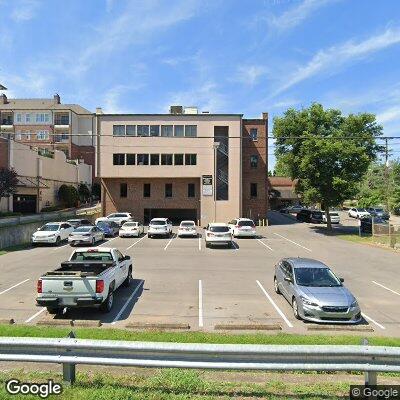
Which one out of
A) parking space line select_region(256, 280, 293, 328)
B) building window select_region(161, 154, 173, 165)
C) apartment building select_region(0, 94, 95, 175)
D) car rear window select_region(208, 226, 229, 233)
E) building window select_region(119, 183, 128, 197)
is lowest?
parking space line select_region(256, 280, 293, 328)

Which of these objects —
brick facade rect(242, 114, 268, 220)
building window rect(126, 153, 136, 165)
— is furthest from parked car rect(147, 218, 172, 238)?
brick facade rect(242, 114, 268, 220)

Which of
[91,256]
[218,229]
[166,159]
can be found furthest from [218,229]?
[166,159]

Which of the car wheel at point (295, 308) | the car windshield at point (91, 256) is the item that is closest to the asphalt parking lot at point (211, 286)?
the car wheel at point (295, 308)

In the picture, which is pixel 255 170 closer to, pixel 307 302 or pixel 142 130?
pixel 142 130

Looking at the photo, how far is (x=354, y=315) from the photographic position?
11367 millimetres

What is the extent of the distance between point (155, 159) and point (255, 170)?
11.9 metres

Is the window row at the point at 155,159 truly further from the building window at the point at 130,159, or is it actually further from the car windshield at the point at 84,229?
the car windshield at the point at 84,229

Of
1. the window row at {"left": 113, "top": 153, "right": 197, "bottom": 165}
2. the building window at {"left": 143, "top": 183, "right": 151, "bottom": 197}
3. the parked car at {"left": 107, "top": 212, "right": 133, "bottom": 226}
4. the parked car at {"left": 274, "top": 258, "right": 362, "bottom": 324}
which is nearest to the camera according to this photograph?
the parked car at {"left": 274, "top": 258, "right": 362, "bottom": 324}

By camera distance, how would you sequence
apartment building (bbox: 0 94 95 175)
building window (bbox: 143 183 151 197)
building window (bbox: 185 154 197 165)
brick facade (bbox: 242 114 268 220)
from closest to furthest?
building window (bbox: 185 154 197 165)
building window (bbox: 143 183 151 197)
brick facade (bbox: 242 114 268 220)
apartment building (bbox: 0 94 95 175)

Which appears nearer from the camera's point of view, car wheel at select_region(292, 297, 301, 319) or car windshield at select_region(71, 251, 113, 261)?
car wheel at select_region(292, 297, 301, 319)

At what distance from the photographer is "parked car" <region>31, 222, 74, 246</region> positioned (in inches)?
1117

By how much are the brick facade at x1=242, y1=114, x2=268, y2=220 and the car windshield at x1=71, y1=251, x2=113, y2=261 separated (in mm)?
35004

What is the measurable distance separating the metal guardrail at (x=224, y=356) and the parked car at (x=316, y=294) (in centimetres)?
637

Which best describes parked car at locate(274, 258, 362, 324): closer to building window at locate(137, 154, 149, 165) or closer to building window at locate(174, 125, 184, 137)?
building window at locate(174, 125, 184, 137)
